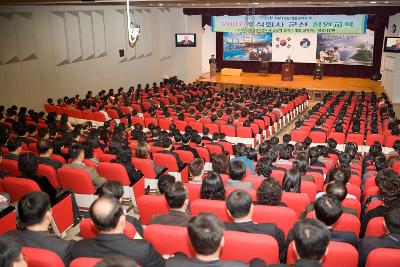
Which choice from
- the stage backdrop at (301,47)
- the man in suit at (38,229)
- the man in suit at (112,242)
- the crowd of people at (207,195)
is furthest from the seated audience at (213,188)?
the stage backdrop at (301,47)

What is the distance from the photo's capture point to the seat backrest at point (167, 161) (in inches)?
241

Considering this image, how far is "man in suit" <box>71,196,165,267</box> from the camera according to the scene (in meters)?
2.67

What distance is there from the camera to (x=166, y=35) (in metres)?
19.4

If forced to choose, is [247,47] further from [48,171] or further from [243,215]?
[243,215]

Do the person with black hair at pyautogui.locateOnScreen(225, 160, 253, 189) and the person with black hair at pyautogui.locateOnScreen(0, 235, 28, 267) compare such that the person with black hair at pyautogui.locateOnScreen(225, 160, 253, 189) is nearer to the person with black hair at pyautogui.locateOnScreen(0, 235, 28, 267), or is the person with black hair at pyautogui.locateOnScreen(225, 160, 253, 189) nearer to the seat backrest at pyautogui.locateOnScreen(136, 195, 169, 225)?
the seat backrest at pyautogui.locateOnScreen(136, 195, 169, 225)

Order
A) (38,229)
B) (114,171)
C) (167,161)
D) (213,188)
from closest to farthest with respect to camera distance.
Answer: (38,229), (213,188), (114,171), (167,161)

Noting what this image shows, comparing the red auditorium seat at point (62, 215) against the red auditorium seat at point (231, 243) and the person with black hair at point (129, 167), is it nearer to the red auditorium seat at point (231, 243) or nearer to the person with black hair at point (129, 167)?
the person with black hair at point (129, 167)

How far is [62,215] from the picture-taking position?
15.1ft

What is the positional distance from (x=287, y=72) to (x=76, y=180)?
1620 centimetres

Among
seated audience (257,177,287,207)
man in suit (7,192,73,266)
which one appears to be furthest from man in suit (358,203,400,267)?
man in suit (7,192,73,266)

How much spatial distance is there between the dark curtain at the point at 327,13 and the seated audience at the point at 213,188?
1432 centimetres

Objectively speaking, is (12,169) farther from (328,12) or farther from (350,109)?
(328,12)

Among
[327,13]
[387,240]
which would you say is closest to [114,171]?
[387,240]

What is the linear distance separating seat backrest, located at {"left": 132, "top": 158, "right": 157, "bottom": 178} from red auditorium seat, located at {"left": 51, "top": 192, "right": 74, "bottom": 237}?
137cm
